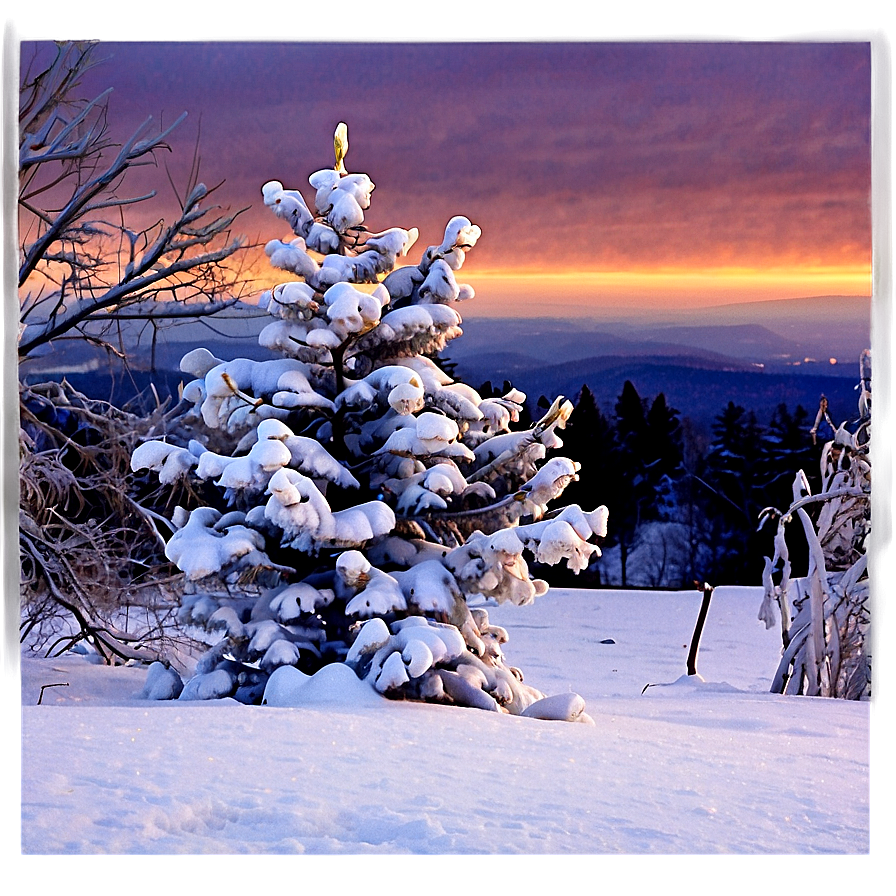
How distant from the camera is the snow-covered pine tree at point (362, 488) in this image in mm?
5574

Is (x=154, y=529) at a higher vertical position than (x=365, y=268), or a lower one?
lower

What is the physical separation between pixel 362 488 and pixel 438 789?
2896 millimetres

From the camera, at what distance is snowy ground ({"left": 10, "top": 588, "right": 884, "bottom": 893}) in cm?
327

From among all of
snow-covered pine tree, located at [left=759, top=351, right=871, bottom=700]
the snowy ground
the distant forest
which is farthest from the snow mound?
the distant forest

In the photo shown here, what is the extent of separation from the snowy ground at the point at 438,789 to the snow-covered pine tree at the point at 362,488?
49cm

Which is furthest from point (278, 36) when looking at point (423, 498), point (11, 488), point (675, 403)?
point (675, 403)

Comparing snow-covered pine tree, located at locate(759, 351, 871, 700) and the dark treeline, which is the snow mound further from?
the dark treeline

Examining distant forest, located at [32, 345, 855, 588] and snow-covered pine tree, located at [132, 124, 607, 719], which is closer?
snow-covered pine tree, located at [132, 124, 607, 719]

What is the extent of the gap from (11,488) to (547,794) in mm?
2073

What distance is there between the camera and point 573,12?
3.46 metres

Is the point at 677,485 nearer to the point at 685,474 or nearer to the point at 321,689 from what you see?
the point at 685,474

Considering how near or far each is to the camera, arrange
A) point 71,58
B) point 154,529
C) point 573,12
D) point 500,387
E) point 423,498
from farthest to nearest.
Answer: point 500,387
point 154,529
point 71,58
point 423,498
point 573,12

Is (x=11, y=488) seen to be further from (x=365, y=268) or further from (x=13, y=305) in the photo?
(x=365, y=268)

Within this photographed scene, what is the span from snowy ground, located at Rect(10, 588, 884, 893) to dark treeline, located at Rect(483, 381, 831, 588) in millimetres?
11282
